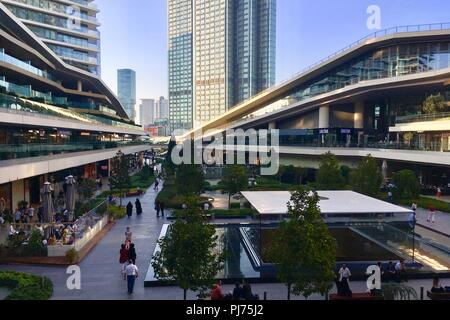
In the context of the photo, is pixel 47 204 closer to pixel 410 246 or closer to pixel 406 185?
pixel 410 246

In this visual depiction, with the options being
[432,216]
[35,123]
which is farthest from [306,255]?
[35,123]

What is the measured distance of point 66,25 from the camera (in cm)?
5066

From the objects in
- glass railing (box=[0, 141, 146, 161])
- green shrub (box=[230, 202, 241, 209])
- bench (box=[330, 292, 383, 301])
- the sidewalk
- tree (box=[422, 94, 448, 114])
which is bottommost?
bench (box=[330, 292, 383, 301])

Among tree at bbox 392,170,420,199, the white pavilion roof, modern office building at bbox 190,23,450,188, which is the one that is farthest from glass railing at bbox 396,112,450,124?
the white pavilion roof

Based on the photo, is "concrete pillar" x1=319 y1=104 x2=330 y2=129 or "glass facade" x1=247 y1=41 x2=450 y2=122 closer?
"glass facade" x1=247 y1=41 x2=450 y2=122

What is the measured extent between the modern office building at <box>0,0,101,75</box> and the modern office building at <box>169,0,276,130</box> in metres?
67.3

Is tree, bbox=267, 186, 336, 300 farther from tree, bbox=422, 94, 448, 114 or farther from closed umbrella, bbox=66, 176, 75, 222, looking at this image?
tree, bbox=422, 94, 448, 114

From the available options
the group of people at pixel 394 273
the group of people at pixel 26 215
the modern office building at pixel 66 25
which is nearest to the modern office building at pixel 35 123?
the group of people at pixel 26 215

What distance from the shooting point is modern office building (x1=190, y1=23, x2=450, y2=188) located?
34938mm

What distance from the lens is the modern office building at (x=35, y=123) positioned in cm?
2102

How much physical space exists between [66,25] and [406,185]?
43971 millimetres

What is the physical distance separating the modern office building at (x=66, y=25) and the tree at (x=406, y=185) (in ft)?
127
